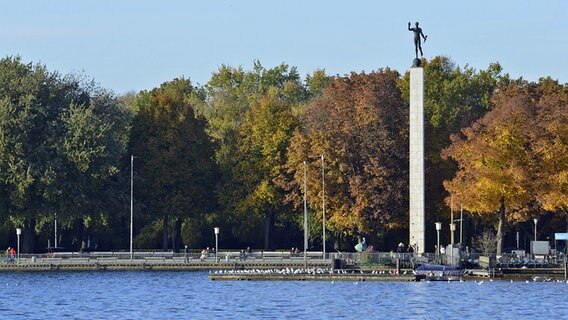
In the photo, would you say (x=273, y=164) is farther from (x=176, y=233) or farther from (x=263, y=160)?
(x=176, y=233)

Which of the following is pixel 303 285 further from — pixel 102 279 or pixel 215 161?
pixel 215 161

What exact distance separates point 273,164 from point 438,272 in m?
32.0

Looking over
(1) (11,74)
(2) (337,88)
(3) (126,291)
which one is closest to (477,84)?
(2) (337,88)

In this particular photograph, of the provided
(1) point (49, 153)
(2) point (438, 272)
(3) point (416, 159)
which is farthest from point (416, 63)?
(1) point (49, 153)

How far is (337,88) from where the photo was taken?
143m

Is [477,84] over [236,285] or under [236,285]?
over

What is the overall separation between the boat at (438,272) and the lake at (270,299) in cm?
185

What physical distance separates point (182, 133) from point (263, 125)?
674cm

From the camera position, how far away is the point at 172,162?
144125 mm

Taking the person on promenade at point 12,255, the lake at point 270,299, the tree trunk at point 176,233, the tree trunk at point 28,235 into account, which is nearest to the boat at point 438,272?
the lake at point 270,299

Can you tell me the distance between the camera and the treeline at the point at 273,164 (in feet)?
427

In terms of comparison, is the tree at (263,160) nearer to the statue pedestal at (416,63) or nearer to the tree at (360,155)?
the tree at (360,155)

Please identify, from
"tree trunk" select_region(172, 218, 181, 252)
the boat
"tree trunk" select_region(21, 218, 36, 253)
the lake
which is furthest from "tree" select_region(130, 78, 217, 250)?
the boat

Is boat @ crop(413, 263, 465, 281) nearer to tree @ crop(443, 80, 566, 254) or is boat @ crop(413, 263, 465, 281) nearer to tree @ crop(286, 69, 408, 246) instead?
tree @ crop(443, 80, 566, 254)
